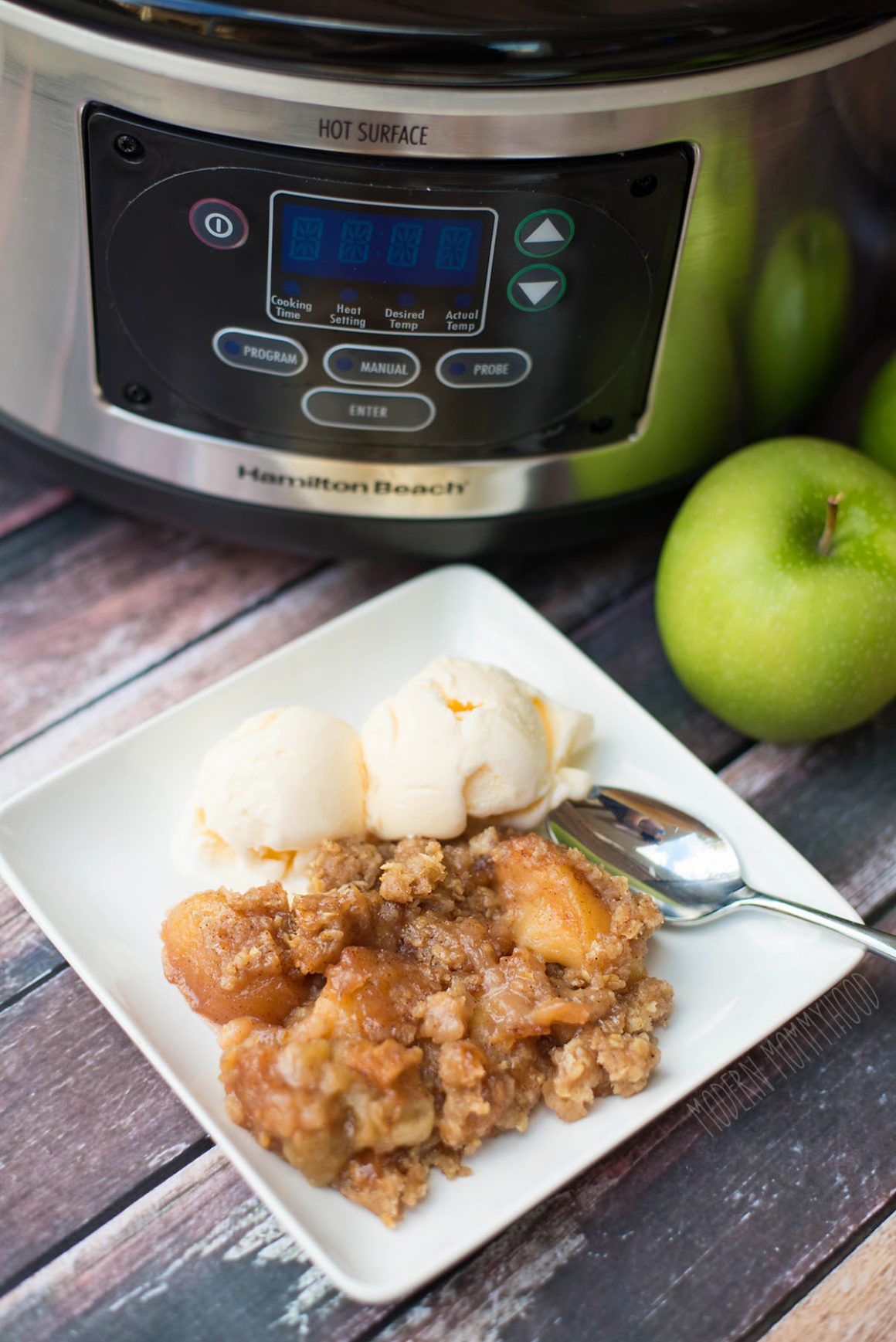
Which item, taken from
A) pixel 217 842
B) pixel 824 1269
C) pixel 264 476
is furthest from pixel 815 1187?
pixel 264 476

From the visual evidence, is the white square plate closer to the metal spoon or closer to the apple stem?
the metal spoon

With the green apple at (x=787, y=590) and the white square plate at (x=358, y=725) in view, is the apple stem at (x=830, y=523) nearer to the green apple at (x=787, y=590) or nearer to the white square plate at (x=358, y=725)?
the green apple at (x=787, y=590)

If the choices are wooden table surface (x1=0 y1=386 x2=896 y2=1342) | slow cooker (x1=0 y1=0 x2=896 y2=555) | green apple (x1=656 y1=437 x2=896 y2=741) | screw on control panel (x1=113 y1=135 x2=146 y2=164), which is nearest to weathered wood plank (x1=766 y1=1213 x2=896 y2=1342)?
wooden table surface (x1=0 y1=386 x2=896 y2=1342)

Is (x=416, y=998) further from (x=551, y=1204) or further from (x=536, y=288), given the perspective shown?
(x=536, y=288)

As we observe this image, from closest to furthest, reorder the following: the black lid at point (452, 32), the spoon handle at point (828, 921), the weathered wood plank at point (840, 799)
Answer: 1. the black lid at point (452, 32)
2. the spoon handle at point (828, 921)
3. the weathered wood plank at point (840, 799)

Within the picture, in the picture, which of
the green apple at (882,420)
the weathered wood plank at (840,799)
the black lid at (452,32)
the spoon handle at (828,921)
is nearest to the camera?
the black lid at (452,32)

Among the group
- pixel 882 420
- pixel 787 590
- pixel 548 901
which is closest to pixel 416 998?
pixel 548 901

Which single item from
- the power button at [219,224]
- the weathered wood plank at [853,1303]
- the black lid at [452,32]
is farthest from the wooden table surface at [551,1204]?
the black lid at [452,32]
